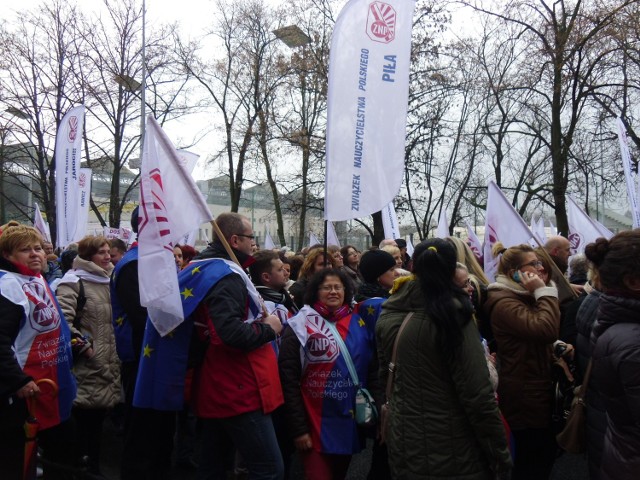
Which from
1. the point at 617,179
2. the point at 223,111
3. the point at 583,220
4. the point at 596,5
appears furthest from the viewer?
the point at 223,111

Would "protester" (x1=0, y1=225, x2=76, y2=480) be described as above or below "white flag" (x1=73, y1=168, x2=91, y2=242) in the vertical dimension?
below

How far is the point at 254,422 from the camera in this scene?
3348mm

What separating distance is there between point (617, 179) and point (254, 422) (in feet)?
61.5

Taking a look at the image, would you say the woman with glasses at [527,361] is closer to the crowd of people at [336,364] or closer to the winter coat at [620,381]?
the crowd of people at [336,364]

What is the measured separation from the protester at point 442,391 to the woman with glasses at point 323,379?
33.0 inches

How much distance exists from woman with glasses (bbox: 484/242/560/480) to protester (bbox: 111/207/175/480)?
213 cm

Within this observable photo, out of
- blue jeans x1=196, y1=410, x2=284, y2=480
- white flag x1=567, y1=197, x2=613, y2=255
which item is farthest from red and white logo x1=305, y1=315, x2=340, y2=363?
white flag x1=567, y1=197, x2=613, y2=255

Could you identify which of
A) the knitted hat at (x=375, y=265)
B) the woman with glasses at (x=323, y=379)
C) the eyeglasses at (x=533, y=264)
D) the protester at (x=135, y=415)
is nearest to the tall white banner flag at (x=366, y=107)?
the knitted hat at (x=375, y=265)

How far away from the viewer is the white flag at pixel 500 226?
20.5 feet

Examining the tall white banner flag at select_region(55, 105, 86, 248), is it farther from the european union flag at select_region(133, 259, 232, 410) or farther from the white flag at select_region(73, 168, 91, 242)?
the european union flag at select_region(133, 259, 232, 410)

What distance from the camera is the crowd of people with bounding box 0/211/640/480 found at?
9.03 feet

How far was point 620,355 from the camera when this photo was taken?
225cm

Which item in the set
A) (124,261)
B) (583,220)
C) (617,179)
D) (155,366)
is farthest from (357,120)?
(617,179)

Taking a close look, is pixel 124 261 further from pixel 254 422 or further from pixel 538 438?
pixel 538 438
